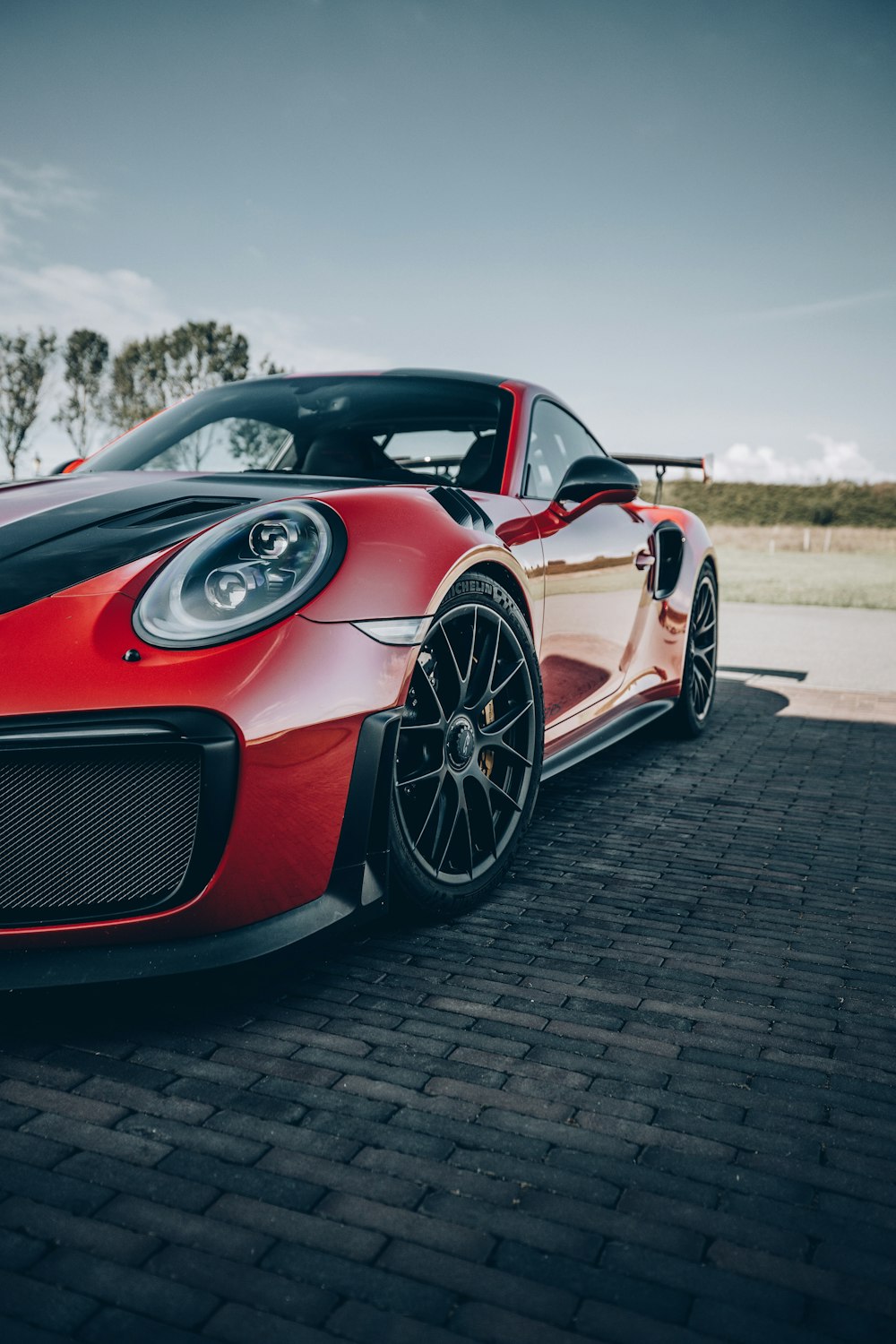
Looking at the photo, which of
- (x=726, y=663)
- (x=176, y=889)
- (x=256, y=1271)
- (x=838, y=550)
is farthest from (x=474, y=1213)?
(x=838, y=550)

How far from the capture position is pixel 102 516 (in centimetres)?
251

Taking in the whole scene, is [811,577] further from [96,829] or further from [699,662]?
[96,829]

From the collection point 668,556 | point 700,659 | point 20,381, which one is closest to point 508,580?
point 668,556

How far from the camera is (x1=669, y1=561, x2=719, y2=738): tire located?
528 centimetres

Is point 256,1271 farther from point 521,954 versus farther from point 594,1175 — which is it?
point 521,954

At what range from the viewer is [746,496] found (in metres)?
53.2

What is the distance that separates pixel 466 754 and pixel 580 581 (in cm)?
107

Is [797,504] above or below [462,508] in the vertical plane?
above

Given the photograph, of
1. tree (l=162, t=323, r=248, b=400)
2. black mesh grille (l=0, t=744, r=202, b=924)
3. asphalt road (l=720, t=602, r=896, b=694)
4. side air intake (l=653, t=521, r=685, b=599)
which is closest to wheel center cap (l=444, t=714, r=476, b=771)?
black mesh grille (l=0, t=744, r=202, b=924)

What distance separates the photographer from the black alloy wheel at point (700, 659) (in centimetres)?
529

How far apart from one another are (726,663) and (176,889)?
734cm

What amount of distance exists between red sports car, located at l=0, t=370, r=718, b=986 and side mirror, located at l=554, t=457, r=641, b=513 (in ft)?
0.07

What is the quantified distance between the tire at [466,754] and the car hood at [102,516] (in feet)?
1.49

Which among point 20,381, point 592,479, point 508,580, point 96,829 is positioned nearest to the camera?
point 96,829
